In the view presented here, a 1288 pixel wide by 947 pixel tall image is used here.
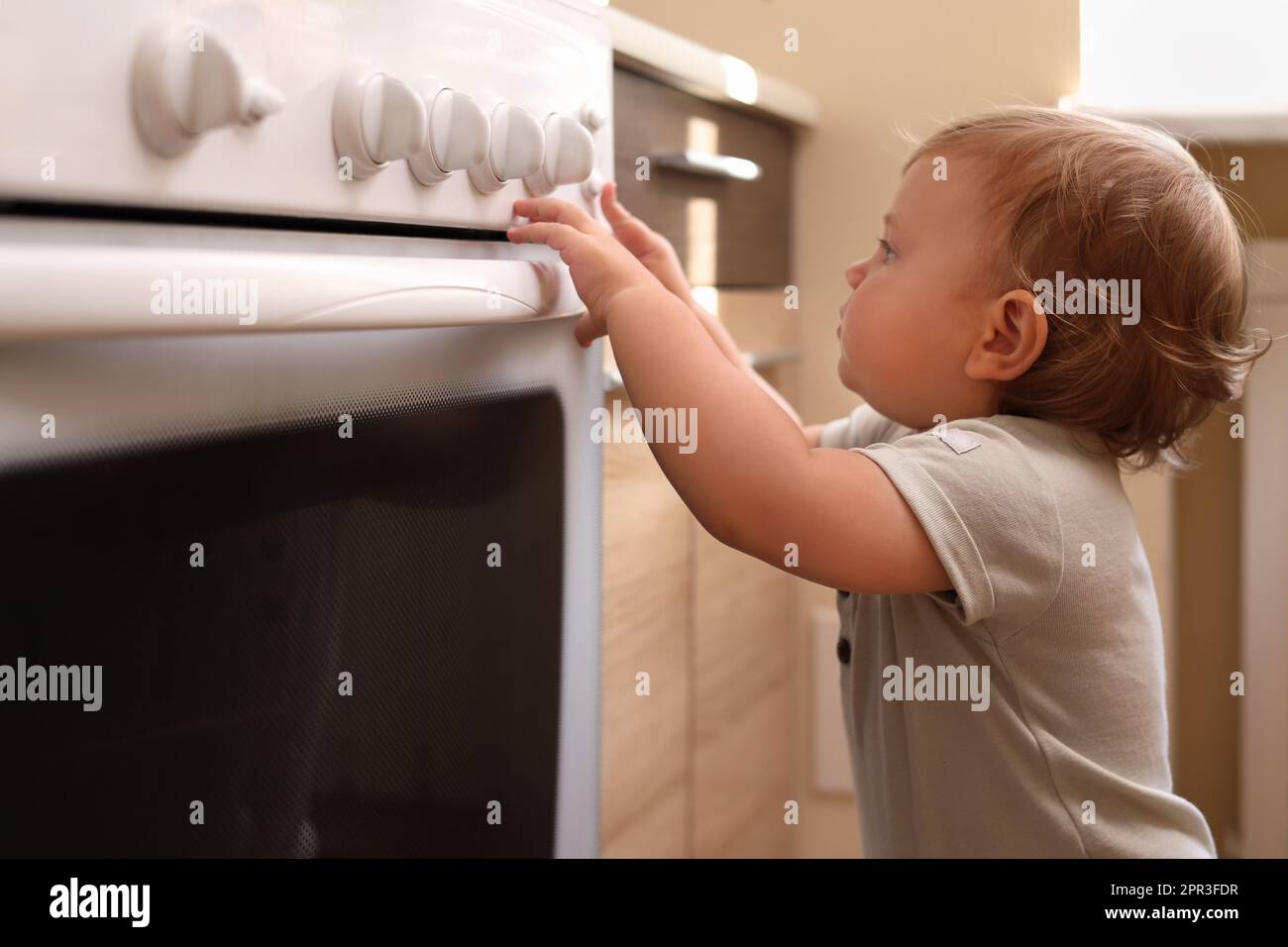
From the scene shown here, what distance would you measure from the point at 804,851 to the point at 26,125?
1.42 metres

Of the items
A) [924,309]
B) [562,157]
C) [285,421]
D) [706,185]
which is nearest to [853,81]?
[706,185]

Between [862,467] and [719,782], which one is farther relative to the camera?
[719,782]

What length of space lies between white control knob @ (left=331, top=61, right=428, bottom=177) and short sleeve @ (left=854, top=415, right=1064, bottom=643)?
0.29m

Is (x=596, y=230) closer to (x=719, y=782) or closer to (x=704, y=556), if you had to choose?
(x=704, y=556)

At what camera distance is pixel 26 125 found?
31 centimetres

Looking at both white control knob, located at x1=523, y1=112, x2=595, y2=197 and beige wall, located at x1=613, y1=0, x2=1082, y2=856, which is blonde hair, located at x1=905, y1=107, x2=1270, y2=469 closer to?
white control knob, located at x1=523, y1=112, x2=595, y2=197

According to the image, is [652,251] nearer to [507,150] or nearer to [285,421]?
[507,150]

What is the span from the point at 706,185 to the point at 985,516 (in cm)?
59

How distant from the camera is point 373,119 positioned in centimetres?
44

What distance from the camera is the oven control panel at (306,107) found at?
0.32 m

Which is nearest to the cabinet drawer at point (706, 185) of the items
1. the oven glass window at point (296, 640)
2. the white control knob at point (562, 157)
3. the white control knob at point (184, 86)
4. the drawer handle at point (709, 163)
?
the drawer handle at point (709, 163)

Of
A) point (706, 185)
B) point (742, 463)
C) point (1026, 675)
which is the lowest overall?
point (1026, 675)

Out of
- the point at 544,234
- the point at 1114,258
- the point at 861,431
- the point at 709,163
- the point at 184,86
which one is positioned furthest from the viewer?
the point at 709,163
